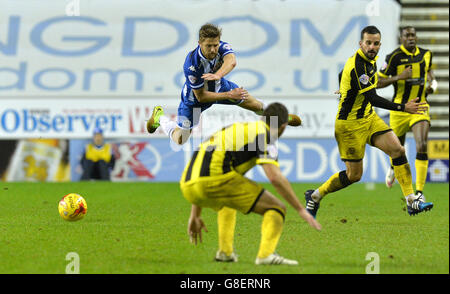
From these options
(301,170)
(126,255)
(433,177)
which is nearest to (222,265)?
(126,255)

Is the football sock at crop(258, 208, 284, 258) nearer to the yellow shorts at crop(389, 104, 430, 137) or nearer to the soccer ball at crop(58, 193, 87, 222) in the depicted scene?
the soccer ball at crop(58, 193, 87, 222)

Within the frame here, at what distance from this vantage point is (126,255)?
264 inches

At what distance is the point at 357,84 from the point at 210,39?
6.31ft

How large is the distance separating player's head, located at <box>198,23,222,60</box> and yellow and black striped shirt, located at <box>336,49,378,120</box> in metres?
1.69

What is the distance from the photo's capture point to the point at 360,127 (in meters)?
9.15

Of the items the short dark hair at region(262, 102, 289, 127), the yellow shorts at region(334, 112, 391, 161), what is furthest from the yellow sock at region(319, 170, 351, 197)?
the short dark hair at region(262, 102, 289, 127)

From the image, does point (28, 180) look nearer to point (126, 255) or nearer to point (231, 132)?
point (126, 255)

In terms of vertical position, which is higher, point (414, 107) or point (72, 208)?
point (414, 107)

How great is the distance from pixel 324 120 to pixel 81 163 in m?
6.08

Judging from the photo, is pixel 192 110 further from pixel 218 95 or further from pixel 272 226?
pixel 272 226

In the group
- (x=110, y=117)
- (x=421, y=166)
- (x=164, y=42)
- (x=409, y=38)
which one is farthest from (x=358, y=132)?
(x=164, y=42)

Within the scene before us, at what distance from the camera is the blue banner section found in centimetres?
1808

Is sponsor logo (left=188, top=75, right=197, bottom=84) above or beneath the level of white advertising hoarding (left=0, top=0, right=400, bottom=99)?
beneath

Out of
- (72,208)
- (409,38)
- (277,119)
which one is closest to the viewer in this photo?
(277,119)
